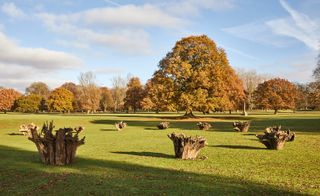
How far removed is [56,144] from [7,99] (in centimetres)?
11373

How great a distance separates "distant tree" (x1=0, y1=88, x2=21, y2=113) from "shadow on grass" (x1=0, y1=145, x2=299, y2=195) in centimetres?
10808

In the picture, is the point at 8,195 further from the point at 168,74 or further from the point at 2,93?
the point at 2,93

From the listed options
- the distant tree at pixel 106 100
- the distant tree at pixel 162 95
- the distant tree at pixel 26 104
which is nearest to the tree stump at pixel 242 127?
the distant tree at pixel 162 95

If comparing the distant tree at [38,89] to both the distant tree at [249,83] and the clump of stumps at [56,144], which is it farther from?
the clump of stumps at [56,144]

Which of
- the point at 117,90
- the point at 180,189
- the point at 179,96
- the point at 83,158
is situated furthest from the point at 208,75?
the point at 117,90

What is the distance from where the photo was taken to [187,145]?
1636 centimetres

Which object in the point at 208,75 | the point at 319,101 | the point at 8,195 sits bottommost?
the point at 8,195

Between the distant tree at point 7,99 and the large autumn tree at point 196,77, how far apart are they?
73.0 metres

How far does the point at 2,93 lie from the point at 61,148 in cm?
11761

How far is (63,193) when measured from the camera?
997 centimetres

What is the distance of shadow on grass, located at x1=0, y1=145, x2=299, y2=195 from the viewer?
10.2 m

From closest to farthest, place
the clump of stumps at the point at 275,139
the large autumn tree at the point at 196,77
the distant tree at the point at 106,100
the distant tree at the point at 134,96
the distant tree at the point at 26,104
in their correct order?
the clump of stumps at the point at 275,139
the large autumn tree at the point at 196,77
the distant tree at the point at 26,104
the distant tree at the point at 134,96
the distant tree at the point at 106,100

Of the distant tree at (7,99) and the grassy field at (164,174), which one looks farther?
the distant tree at (7,99)

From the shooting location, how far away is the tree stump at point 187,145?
16.0 metres
